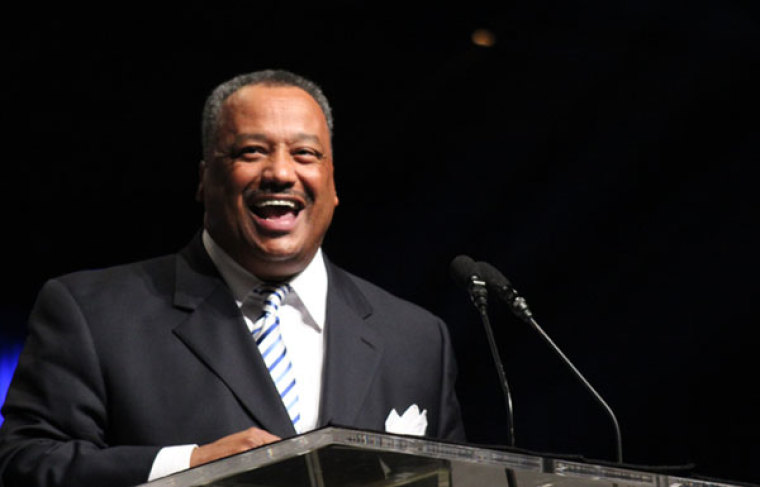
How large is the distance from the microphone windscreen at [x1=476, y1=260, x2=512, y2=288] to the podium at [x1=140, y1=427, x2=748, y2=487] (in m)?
0.61

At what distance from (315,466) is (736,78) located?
9.33ft

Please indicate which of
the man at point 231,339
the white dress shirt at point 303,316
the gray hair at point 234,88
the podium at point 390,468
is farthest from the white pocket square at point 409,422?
the podium at point 390,468

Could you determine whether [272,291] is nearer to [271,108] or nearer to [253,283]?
[253,283]

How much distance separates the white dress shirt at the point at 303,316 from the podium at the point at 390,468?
A: 91 cm

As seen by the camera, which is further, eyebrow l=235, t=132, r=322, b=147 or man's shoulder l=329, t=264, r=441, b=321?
man's shoulder l=329, t=264, r=441, b=321

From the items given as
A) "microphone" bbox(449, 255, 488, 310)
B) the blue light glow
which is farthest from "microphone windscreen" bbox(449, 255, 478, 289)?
the blue light glow

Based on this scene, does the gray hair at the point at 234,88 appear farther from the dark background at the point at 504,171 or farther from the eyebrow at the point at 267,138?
the dark background at the point at 504,171

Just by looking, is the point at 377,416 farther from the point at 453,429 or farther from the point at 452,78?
the point at 452,78

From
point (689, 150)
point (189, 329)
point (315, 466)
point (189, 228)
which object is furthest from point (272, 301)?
point (689, 150)

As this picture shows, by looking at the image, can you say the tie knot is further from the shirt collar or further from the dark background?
the dark background

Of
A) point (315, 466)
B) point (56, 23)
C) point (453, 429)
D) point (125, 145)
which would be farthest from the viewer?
point (125, 145)

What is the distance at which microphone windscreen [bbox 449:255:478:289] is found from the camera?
2.02 metres

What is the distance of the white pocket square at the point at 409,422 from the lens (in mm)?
2322

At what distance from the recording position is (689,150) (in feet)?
12.4
